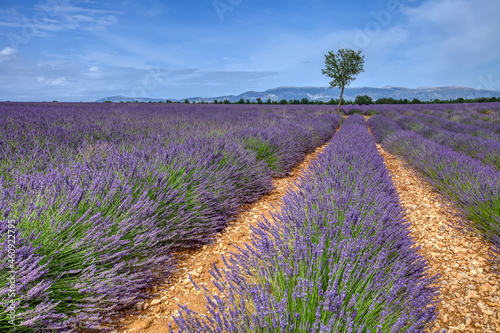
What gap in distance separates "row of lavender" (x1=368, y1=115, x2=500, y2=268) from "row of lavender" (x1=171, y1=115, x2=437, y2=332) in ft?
4.44

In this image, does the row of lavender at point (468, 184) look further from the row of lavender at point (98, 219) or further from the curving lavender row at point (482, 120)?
the curving lavender row at point (482, 120)

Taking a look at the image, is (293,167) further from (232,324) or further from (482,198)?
(232,324)

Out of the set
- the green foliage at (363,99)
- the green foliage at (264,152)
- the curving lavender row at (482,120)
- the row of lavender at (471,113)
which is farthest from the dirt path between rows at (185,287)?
the green foliage at (363,99)

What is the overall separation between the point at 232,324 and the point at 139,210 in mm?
1177

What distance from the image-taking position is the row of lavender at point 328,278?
3.35 feet

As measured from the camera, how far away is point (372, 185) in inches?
98.1

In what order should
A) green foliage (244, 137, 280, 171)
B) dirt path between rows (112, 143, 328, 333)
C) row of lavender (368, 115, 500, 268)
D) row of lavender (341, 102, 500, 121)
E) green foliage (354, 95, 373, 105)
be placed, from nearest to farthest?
dirt path between rows (112, 143, 328, 333), row of lavender (368, 115, 500, 268), green foliage (244, 137, 280, 171), row of lavender (341, 102, 500, 121), green foliage (354, 95, 373, 105)

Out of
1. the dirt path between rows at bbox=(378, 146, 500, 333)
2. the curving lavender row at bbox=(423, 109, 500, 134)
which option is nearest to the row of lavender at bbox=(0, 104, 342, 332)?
the dirt path between rows at bbox=(378, 146, 500, 333)

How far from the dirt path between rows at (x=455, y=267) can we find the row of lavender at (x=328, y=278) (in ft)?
1.00

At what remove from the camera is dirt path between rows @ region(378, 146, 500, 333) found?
1690 mm

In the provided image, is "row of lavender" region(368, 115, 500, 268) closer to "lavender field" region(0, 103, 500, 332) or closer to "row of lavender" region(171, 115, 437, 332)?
"lavender field" region(0, 103, 500, 332)

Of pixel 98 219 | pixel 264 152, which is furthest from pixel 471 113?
pixel 98 219

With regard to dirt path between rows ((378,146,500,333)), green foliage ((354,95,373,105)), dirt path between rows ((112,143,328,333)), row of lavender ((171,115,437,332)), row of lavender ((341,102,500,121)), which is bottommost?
dirt path between rows ((378,146,500,333))

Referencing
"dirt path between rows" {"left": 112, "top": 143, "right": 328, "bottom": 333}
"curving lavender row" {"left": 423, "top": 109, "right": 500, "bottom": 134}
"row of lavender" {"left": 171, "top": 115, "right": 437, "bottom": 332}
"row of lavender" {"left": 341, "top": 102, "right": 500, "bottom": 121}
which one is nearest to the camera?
"row of lavender" {"left": 171, "top": 115, "right": 437, "bottom": 332}
